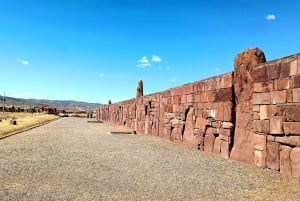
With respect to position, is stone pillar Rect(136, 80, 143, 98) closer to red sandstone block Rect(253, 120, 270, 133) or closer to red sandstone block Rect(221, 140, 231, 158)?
red sandstone block Rect(221, 140, 231, 158)

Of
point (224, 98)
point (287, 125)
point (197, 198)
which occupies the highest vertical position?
point (224, 98)

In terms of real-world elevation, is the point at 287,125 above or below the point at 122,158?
above

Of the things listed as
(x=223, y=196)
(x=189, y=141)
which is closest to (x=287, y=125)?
(x=223, y=196)

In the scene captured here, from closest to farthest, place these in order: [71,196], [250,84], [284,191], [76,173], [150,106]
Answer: [71,196], [284,191], [76,173], [250,84], [150,106]

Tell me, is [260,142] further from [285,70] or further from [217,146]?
[217,146]

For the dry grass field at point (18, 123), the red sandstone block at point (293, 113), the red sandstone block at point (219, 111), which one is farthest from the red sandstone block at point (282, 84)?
the dry grass field at point (18, 123)

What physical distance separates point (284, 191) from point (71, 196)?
11.4ft

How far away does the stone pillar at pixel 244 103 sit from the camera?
30.4 ft

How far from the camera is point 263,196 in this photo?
5734 millimetres

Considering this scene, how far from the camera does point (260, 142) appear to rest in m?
8.52

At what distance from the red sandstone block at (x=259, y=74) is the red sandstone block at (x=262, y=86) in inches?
3.9

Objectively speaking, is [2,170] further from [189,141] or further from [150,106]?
[150,106]

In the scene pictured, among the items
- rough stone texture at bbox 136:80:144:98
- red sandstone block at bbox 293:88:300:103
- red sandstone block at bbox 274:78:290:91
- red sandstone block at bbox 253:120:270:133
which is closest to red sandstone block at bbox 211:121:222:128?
red sandstone block at bbox 253:120:270:133

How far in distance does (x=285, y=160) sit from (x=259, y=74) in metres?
2.28
